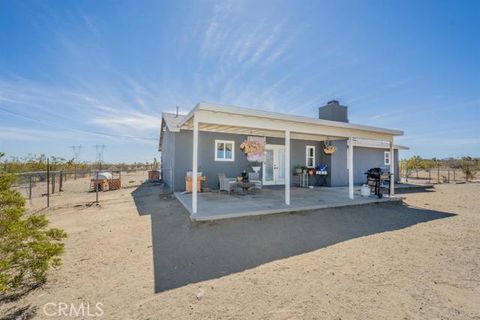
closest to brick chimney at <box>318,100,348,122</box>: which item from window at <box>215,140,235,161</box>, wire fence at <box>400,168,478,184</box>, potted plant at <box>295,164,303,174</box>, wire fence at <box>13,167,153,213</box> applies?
potted plant at <box>295,164,303,174</box>

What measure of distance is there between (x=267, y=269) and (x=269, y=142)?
8.39 m

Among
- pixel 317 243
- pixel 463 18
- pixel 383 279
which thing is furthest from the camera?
pixel 463 18

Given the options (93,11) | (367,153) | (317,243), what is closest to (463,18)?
(367,153)

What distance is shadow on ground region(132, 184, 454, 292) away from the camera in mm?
3258

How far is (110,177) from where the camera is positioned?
12516 millimetres

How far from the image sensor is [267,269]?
3.18 metres

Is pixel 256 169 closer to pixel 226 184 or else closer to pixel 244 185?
pixel 244 185

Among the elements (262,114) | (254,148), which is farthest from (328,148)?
(262,114)

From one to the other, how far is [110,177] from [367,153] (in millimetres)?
16852

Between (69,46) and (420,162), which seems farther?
(420,162)

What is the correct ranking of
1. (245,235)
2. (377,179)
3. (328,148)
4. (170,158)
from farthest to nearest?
1. (328,148)
2. (170,158)
3. (377,179)
4. (245,235)

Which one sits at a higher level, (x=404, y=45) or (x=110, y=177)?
(x=404, y=45)

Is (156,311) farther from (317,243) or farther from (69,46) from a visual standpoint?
(69,46)

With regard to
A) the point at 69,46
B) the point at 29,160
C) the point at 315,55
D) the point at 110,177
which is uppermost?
the point at 315,55
